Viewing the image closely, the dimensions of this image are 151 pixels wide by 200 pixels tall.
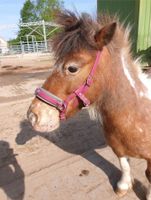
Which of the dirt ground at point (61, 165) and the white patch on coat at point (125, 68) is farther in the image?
the dirt ground at point (61, 165)

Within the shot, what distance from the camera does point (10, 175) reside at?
3289 mm

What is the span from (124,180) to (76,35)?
1883mm

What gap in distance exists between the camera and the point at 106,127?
2.32m

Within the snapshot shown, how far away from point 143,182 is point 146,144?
102cm

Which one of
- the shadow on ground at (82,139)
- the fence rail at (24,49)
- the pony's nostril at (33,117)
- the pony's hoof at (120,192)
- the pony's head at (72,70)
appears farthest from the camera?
the fence rail at (24,49)

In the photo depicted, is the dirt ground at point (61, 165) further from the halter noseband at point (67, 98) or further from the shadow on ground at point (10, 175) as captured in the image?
the halter noseband at point (67, 98)

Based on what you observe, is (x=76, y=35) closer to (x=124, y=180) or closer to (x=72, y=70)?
(x=72, y=70)

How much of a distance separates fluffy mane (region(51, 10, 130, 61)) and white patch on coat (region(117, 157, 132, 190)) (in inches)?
57.5

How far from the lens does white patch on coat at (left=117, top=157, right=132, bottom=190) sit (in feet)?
9.43

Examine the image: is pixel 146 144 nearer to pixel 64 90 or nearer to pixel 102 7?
pixel 64 90

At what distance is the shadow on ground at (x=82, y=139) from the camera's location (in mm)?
3338

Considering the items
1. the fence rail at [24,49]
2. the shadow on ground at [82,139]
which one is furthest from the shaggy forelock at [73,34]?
the fence rail at [24,49]

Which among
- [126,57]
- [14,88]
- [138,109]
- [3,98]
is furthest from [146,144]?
[14,88]

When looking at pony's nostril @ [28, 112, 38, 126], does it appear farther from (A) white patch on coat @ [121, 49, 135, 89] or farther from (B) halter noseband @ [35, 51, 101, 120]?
(A) white patch on coat @ [121, 49, 135, 89]
